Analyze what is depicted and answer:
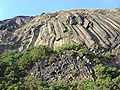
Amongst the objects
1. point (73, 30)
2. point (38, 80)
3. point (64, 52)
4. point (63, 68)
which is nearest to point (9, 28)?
point (73, 30)

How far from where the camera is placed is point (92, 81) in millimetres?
31578

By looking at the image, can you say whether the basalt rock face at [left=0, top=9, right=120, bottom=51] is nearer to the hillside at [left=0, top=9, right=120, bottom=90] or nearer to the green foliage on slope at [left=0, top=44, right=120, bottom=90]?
the hillside at [left=0, top=9, right=120, bottom=90]

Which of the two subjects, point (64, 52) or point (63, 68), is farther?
point (64, 52)

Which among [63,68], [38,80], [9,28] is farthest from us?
[9,28]

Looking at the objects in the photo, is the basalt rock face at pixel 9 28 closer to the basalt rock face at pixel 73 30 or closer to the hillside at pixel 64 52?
the hillside at pixel 64 52

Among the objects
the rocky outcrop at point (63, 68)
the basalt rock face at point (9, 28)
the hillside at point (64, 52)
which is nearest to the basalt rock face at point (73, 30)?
the hillside at point (64, 52)

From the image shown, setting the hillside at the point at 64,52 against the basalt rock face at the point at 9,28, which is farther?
the basalt rock face at the point at 9,28

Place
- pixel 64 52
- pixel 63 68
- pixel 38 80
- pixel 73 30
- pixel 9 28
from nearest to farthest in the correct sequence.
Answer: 1. pixel 38 80
2. pixel 63 68
3. pixel 64 52
4. pixel 73 30
5. pixel 9 28

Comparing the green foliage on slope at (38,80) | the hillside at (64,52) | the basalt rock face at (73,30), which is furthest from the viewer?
the basalt rock face at (73,30)

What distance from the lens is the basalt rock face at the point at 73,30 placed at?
4759 cm

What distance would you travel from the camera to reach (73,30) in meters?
50.1

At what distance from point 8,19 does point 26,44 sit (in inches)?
649

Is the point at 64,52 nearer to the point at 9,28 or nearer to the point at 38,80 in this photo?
the point at 38,80

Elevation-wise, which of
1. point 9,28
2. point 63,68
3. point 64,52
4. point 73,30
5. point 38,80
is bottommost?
Answer: point 9,28
